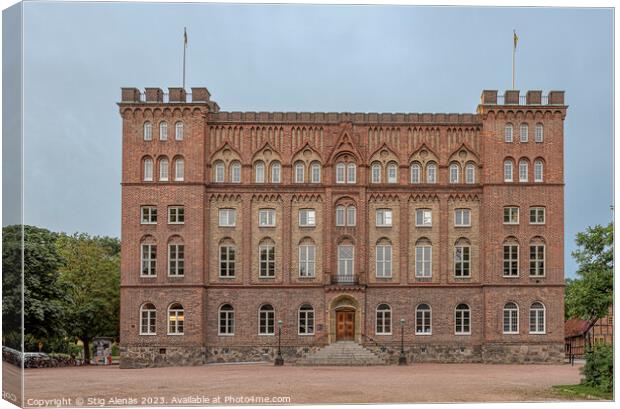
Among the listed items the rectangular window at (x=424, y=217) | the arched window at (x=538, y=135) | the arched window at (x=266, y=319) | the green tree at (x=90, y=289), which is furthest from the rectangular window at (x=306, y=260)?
the arched window at (x=538, y=135)

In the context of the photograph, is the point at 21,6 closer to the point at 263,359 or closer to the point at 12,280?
the point at 12,280

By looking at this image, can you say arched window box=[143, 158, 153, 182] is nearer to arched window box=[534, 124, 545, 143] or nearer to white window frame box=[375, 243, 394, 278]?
white window frame box=[375, 243, 394, 278]

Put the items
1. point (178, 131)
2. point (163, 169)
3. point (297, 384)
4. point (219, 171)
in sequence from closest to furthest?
point (297, 384)
point (163, 169)
point (178, 131)
point (219, 171)

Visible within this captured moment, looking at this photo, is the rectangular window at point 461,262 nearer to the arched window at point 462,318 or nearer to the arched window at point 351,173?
the arched window at point 462,318

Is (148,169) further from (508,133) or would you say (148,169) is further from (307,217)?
(508,133)

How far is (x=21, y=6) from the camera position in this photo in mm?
30688

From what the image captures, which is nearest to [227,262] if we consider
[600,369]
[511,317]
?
[511,317]

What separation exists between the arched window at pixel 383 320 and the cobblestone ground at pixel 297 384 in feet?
17.2

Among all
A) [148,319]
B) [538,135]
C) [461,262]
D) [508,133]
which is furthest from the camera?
[461,262]

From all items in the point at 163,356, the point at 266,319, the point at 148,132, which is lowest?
the point at 163,356

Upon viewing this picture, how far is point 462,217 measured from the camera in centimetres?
5538

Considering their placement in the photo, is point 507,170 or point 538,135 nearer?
point 538,135

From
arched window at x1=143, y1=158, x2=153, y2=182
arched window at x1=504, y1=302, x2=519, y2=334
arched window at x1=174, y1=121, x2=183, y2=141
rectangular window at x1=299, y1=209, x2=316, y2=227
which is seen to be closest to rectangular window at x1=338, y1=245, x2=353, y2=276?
rectangular window at x1=299, y1=209, x2=316, y2=227

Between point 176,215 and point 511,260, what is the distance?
18.3 meters
